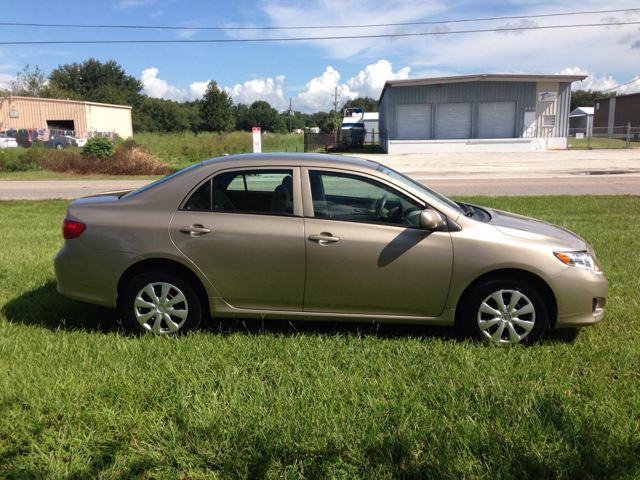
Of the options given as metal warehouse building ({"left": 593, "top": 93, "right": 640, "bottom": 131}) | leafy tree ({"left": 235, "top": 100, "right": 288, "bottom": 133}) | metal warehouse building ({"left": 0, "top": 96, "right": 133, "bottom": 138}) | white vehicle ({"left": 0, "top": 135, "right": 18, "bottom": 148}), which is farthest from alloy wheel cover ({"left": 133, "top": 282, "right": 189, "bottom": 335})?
leafy tree ({"left": 235, "top": 100, "right": 288, "bottom": 133})

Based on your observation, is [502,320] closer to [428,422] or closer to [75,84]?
[428,422]

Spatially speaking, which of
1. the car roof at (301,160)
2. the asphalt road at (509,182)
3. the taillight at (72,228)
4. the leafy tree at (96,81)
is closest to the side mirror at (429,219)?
the car roof at (301,160)

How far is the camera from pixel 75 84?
83.8 meters

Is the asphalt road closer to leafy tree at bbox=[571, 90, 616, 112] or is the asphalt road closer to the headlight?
the headlight

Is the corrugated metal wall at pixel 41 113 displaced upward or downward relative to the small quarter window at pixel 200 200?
upward

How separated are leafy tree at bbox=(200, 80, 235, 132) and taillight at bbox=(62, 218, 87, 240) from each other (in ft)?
180

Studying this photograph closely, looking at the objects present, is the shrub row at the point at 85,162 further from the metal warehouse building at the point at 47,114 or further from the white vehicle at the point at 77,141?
the metal warehouse building at the point at 47,114

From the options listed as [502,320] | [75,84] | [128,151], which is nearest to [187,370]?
[502,320]

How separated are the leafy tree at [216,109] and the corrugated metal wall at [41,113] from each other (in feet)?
53.4

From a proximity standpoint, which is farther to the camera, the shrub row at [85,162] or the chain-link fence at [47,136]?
the chain-link fence at [47,136]

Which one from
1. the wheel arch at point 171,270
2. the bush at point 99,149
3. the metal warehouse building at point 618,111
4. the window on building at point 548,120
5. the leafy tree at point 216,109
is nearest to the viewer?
the wheel arch at point 171,270

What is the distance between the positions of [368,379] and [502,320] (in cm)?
131

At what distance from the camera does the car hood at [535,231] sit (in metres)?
4.20

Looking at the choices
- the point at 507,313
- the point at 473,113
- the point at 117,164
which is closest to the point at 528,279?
the point at 507,313
